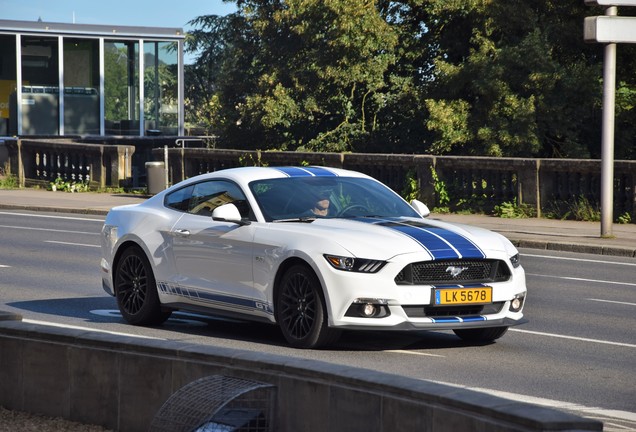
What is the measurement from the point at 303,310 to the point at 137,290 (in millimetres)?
2248

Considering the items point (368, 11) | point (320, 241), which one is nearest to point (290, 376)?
point (320, 241)

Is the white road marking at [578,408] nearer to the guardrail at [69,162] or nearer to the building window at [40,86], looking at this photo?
the guardrail at [69,162]

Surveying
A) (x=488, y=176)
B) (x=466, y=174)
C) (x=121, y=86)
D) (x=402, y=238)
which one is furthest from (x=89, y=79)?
(x=402, y=238)

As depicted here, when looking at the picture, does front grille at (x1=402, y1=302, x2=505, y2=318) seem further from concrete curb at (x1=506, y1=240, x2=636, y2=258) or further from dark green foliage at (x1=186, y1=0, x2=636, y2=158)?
dark green foliage at (x1=186, y1=0, x2=636, y2=158)

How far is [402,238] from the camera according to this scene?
1012 cm

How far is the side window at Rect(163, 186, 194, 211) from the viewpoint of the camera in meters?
11.9

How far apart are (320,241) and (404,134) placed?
25402mm

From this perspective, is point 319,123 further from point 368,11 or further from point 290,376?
point 290,376

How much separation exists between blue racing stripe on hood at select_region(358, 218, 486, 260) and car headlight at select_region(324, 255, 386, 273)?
1.29ft

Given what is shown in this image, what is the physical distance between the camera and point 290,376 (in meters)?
6.40

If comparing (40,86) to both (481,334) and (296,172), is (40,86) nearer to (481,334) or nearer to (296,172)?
(296,172)

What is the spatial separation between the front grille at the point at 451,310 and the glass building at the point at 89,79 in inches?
1436

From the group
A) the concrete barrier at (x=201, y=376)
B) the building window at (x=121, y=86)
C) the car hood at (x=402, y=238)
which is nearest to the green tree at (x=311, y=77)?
the building window at (x=121, y=86)

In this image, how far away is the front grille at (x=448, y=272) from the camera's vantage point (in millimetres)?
10000
